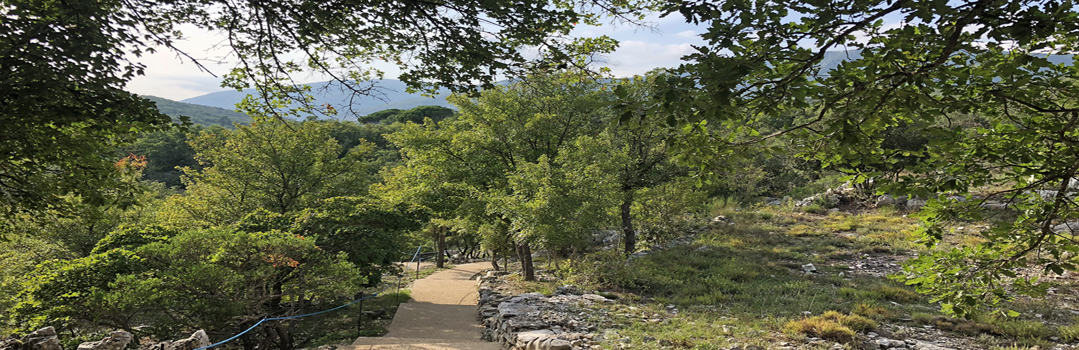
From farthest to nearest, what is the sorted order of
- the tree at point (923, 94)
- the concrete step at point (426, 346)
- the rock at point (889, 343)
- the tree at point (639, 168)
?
the tree at point (639, 168)
the concrete step at point (426, 346)
the rock at point (889, 343)
the tree at point (923, 94)

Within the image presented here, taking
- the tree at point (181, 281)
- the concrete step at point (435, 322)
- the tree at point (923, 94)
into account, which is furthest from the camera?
the concrete step at point (435, 322)

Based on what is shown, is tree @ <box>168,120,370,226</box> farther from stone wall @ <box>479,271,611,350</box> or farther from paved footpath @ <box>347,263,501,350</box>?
stone wall @ <box>479,271,611,350</box>

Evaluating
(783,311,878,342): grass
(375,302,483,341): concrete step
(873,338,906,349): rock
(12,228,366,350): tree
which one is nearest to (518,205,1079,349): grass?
(783,311,878,342): grass

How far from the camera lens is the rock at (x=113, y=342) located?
6.37 meters

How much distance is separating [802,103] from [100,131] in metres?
5.88

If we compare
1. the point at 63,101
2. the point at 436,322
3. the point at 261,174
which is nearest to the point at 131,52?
the point at 63,101

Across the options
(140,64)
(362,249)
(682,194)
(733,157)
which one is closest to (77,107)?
(140,64)

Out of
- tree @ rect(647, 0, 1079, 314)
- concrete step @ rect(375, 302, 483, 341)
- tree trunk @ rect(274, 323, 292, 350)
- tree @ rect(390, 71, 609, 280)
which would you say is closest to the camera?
tree @ rect(647, 0, 1079, 314)

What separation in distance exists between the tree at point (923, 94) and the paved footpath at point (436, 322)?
18.2 ft

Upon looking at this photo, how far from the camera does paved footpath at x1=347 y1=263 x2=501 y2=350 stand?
736 cm

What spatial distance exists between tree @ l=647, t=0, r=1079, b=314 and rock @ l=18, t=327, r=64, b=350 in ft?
27.4

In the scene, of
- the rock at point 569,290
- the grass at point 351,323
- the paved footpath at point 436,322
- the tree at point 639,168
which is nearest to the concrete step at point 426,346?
the paved footpath at point 436,322

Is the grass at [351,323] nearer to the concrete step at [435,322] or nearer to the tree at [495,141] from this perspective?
the concrete step at [435,322]

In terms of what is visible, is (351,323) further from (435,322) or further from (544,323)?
(544,323)
